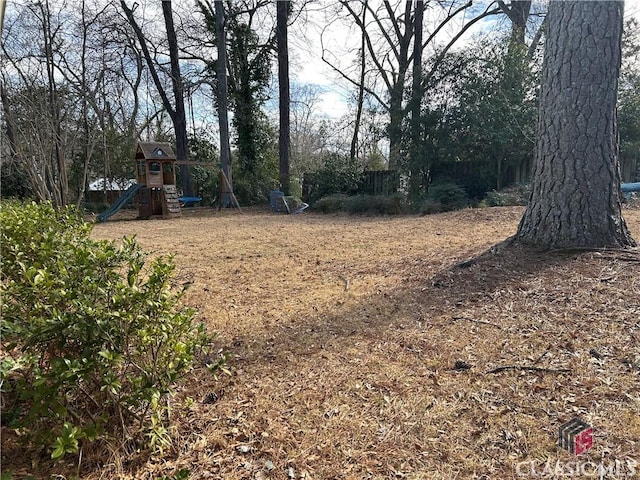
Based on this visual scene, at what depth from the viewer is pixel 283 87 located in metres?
12.6

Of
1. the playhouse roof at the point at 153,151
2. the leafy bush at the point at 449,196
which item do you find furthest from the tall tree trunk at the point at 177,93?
the leafy bush at the point at 449,196

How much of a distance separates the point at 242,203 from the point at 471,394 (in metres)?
12.4

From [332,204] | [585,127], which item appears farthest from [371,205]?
[585,127]

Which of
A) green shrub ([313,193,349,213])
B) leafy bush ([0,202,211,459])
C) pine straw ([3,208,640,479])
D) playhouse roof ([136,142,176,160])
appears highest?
playhouse roof ([136,142,176,160])

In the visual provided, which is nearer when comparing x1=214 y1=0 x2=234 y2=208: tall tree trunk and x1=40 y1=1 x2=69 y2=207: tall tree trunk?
x1=40 y1=1 x2=69 y2=207: tall tree trunk

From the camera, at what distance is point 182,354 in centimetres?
131

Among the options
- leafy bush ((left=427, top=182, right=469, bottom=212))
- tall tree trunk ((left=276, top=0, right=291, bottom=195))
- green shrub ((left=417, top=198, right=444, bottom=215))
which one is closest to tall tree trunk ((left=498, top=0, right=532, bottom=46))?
leafy bush ((left=427, top=182, right=469, bottom=212))

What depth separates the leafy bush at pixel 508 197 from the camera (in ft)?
28.0

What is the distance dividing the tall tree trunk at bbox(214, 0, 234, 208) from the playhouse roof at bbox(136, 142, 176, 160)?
1661mm

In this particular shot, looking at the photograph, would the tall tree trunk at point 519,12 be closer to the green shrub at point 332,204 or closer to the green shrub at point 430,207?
the green shrub at point 430,207

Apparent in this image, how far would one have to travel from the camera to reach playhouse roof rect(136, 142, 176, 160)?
10.6 metres

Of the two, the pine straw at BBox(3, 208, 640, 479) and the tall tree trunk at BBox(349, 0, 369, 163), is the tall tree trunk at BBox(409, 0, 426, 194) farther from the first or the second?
the pine straw at BBox(3, 208, 640, 479)

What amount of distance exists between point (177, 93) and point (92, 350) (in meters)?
13.7

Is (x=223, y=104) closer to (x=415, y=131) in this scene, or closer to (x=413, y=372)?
(x=415, y=131)
